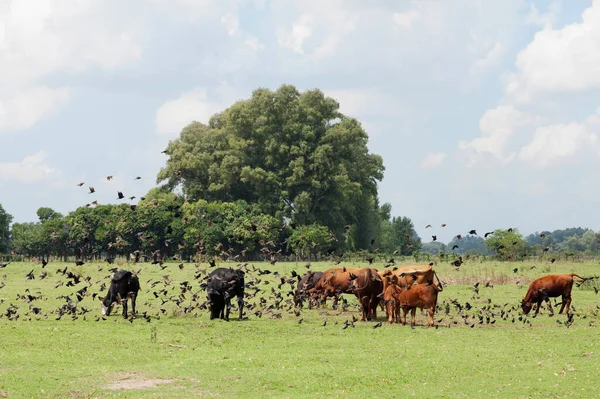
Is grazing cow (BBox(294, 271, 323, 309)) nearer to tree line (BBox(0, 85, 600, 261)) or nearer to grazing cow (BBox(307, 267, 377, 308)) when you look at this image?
grazing cow (BBox(307, 267, 377, 308))

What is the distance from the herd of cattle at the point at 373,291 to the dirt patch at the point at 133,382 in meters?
10.8

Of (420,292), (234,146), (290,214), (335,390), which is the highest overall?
(234,146)

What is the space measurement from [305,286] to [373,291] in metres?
4.81

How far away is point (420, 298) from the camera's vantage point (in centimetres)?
2731

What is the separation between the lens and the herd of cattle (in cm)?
2773

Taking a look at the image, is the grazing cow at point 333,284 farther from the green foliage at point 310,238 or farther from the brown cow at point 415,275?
the green foliage at point 310,238

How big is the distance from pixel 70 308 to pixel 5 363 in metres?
10.1

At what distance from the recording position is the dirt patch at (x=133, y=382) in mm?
17234

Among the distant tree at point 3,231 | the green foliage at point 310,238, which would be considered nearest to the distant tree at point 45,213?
the distant tree at point 3,231

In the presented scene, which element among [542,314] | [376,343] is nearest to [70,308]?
[376,343]

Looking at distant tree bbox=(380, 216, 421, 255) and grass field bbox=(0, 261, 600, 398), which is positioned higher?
distant tree bbox=(380, 216, 421, 255)

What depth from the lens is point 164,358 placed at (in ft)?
68.6

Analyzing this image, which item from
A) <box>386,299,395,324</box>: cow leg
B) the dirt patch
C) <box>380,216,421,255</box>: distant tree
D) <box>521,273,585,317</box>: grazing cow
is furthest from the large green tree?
the dirt patch

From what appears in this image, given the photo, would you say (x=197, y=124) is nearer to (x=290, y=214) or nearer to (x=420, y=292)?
(x=290, y=214)
